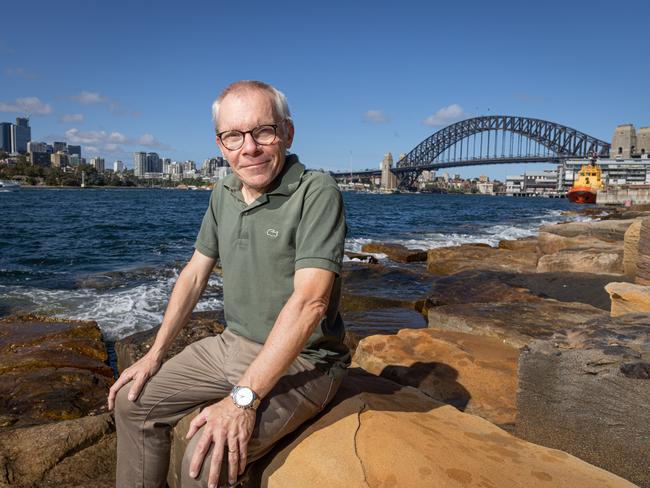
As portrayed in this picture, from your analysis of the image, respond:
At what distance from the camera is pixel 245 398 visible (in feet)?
4.71

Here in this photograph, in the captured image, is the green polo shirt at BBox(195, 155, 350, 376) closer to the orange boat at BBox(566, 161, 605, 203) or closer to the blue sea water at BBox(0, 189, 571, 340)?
the blue sea water at BBox(0, 189, 571, 340)

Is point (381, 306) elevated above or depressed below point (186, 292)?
below

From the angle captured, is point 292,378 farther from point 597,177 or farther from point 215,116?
point 597,177

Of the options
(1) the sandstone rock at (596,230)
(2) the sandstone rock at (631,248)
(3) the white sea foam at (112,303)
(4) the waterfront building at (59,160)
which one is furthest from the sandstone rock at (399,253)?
(4) the waterfront building at (59,160)

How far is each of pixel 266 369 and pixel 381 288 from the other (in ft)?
18.8

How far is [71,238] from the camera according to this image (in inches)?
654

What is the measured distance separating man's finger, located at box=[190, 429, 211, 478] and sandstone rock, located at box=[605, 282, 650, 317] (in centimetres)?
257

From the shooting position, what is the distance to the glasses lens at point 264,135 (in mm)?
1702

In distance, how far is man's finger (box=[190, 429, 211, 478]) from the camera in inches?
53.7

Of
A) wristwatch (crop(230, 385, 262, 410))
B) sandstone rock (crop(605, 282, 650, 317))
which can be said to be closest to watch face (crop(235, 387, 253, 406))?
wristwatch (crop(230, 385, 262, 410))

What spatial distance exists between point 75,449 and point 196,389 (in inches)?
39.0

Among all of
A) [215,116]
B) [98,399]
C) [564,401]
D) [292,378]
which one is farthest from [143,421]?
[98,399]

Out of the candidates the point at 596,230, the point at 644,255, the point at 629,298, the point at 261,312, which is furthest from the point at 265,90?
the point at 596,230

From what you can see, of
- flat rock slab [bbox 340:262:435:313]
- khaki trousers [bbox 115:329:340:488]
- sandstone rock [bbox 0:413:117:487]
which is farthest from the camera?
flat rock slab [bbox 340:262:435:313]
